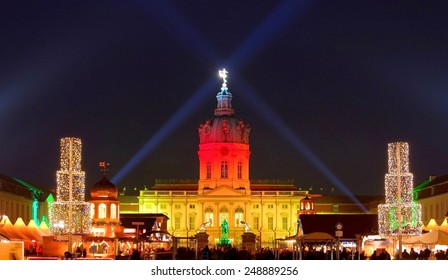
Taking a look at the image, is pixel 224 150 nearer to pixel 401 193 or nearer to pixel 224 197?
pixel 224 197

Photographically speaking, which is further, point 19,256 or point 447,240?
point 447,240

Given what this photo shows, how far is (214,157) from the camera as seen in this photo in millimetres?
157500

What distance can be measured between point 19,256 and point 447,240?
24.5 m

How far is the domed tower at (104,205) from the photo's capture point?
3061 inches

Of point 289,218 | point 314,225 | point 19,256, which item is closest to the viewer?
point 19,256

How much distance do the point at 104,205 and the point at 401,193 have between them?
125 feet

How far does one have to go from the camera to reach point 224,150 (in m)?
157

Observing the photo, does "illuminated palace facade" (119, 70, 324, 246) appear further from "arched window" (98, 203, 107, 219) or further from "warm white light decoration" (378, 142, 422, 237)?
"warm white light decoration" (378, 142, 422, 237)

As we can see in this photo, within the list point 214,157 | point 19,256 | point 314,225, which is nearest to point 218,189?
point 214,157

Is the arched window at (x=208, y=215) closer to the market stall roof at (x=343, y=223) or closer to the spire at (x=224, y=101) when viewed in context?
the spire at (x=224, y=101)

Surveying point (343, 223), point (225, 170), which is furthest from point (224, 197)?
point (343, 223)
